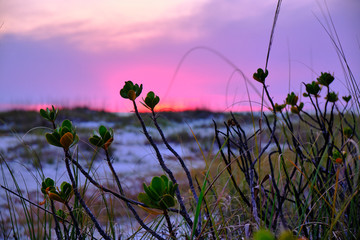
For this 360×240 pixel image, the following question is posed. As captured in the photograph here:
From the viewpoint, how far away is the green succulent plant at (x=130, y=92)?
3.52ft

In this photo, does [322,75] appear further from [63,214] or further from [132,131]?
[132,131]

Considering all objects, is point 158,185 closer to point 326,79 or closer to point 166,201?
point 166,201

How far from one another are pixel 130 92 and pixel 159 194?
37 cm

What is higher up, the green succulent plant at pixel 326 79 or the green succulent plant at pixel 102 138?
the green succulent plant at pixel 326 79

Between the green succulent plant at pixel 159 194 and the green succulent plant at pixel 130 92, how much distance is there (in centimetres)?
33

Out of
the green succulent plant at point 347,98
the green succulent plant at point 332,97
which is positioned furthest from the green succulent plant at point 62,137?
the green succulent plant at point 347,98

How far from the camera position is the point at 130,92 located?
1.07 metres

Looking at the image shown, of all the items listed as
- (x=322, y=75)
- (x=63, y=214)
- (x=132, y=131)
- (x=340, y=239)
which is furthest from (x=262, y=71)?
(x=132, y=131)

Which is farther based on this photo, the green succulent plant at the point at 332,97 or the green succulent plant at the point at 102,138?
the green succulent plant at the point at 332,97

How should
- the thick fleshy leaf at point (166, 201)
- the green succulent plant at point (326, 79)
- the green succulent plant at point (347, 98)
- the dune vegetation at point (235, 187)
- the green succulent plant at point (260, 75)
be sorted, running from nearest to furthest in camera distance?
the thick fleshy leaf at point (166, 201), the dune vegetation at point (235, 187), the green succulent plant at point (260, 75), the green succulent plant at point (326, 79), the green succulent plant at point (347, 98)

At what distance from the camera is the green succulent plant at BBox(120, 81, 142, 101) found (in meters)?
1.07

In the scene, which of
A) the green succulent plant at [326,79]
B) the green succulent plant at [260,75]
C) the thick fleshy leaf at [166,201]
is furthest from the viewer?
the green succulent plant at [326,79]

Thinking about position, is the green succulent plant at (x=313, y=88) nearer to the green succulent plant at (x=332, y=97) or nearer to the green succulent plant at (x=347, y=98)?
the green succulent plant at (x=332, y=97)

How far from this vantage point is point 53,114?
3.73 feet
